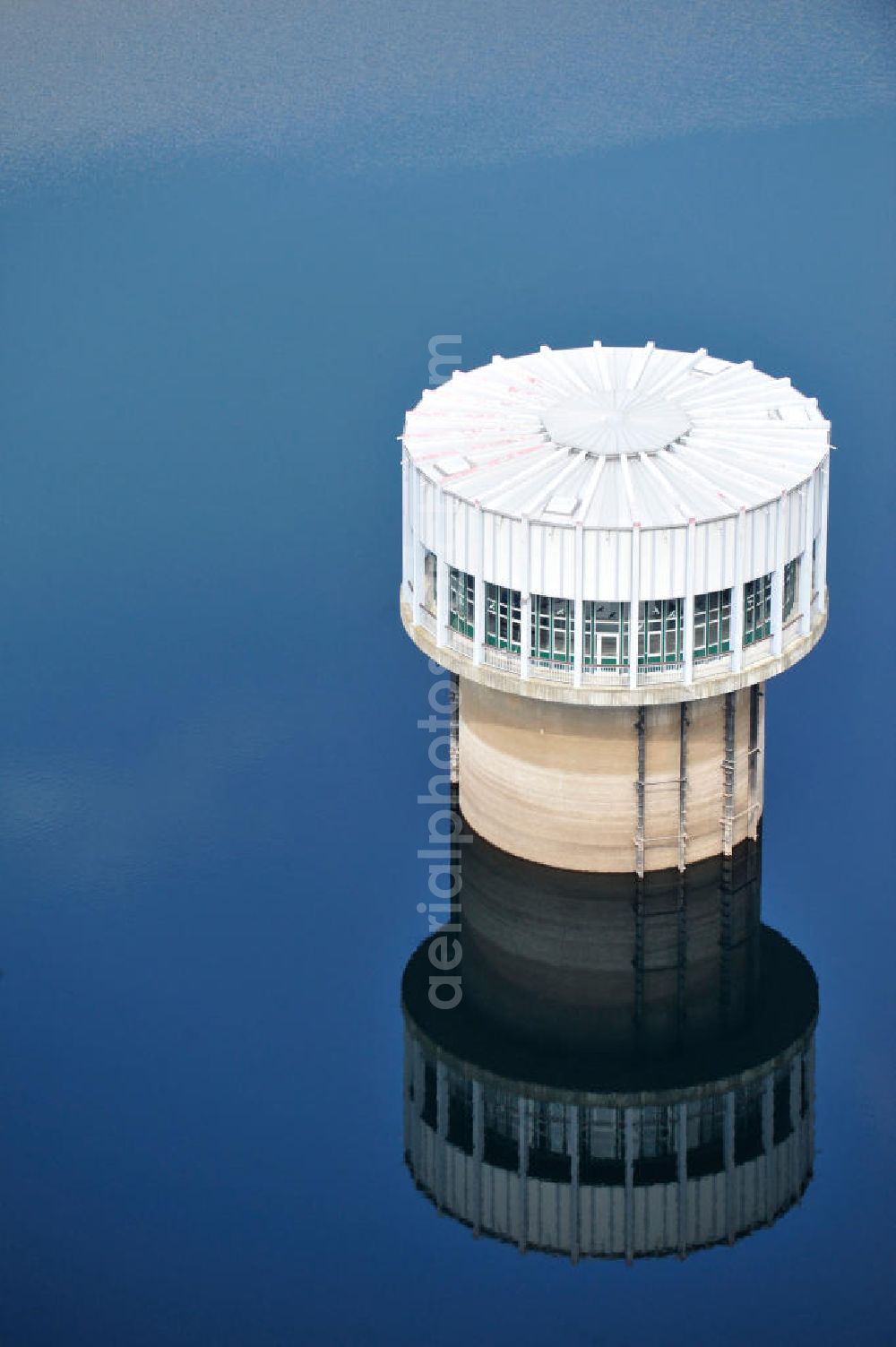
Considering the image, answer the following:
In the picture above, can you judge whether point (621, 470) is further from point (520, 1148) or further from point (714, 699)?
point (520, 1148)

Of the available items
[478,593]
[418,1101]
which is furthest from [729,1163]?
[478,593]

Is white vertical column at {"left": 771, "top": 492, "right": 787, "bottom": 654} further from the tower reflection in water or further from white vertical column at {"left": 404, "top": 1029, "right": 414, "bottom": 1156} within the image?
white vertical column at {"left": 404, "top": 1029, "right": 414, "bottom": 1156}

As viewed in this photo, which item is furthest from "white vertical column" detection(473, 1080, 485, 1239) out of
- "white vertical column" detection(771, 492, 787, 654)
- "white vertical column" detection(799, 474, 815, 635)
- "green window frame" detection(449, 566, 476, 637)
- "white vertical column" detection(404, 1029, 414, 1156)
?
"white vertical column" detection(799, 474, 815, 635)

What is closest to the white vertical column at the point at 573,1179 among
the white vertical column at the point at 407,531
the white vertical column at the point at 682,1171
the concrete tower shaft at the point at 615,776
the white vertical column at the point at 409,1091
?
the white vertical column at the point at 682,1171

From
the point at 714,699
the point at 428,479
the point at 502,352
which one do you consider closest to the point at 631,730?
the point at 714,699

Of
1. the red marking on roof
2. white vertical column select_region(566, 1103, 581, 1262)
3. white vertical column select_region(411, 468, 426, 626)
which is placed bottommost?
white vertical column select_region(566, 1103, 581, 1262)

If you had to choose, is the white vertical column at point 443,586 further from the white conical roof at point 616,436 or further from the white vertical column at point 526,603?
the white vertical column at point 526,603

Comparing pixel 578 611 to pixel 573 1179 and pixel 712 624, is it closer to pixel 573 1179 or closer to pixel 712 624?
pixel 712 624
